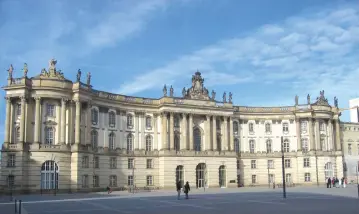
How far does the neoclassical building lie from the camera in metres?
66.4

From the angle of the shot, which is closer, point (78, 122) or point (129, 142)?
point (78, 122)

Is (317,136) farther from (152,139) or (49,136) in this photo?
(49,136)

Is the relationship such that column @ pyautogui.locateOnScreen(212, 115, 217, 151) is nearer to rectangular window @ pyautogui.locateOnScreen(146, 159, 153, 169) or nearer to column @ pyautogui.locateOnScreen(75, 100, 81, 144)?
rectangular window @ pyautogui.locateOnScreen(146, 159, 153, 169)

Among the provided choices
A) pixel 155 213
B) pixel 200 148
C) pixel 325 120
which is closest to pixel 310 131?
pixel 325 120

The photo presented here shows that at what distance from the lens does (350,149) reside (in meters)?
102

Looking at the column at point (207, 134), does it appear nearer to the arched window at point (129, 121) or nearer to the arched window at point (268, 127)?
the arched window at point (129, 121)

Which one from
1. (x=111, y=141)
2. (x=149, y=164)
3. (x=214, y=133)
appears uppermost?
(x=214, y=133)

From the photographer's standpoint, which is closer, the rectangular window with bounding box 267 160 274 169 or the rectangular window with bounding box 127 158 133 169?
the rectangular window with bounding box 127 158 133 169

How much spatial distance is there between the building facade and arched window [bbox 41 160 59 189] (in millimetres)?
66016

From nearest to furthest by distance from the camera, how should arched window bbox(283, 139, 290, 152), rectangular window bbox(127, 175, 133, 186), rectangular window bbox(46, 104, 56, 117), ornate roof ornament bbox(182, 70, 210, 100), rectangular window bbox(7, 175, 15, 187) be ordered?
1. rectangular window bbox(7, 175, 15, 187)
2. rectangular window bbox(46, 104, 56, 117)
3. rectangular window bbox(127, 175, 133, 186)
4. ornate roof ornament bbox(182, 70, 210, 100)
5. arched window bbox(283, 139, 290, 152)

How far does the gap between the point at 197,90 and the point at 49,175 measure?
3499cm

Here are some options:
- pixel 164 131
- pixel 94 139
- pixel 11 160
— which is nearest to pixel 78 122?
pixel 94 139

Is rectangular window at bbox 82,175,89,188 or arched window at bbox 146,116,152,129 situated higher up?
arched window at bbox 146,116,152,129

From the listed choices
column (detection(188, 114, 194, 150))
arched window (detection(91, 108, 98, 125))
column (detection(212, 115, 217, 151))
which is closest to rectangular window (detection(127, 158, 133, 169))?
arched window (detection(91, 108, 98, 125))
